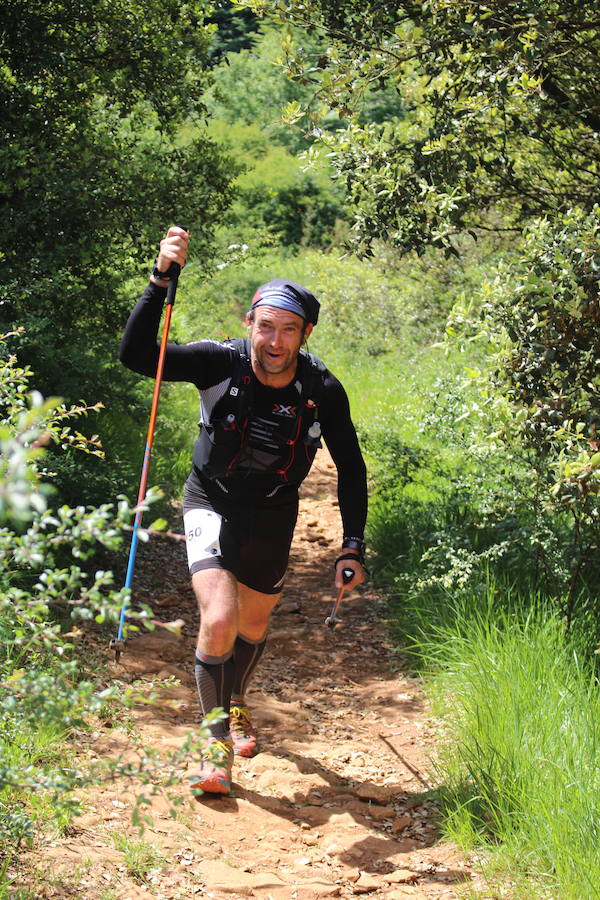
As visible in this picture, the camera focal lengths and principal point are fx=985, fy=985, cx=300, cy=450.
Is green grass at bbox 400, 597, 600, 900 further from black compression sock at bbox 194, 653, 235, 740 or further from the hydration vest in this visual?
the hydration vest

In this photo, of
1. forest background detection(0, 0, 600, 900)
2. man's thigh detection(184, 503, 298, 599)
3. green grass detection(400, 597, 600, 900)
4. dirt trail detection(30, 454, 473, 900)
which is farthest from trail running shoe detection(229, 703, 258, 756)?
green grass detection(400, 597, 600, 900)

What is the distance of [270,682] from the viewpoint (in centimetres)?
624

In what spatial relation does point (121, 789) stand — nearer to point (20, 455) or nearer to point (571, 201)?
point (20, 455)

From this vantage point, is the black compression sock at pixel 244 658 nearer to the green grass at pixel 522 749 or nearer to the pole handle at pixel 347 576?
the pole handle at pixel 347 576

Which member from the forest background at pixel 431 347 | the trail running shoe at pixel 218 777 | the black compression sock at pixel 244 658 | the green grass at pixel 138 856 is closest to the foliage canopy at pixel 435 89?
the forest background at pixel 431 347

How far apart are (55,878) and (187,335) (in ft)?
28.5

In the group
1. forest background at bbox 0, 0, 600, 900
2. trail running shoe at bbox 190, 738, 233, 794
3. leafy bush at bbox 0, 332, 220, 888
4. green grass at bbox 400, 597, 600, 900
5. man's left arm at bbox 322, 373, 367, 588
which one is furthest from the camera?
man's left arm at bbox 322, 373, 367, 588

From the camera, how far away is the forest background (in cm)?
377

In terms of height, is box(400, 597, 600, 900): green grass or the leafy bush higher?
the leafy bush

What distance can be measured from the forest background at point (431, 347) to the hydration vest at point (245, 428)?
609mm

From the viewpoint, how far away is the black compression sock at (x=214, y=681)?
441cm

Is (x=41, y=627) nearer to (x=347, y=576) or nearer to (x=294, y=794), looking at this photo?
(x=347, y=576)

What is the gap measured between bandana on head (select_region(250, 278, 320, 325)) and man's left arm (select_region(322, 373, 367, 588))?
33cm

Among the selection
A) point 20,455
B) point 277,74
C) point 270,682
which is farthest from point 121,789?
point 277,74
